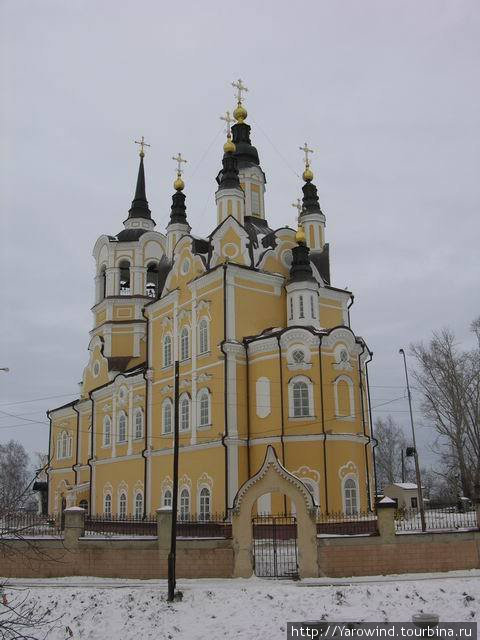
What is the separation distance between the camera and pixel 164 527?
18.6 metres

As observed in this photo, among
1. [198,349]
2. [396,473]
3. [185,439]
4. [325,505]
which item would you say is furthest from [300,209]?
[396,473]

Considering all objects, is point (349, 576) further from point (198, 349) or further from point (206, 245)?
point (206, 245)

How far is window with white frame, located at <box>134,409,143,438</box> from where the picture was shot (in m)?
35.3

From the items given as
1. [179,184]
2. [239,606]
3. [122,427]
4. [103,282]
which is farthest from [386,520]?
[103,282]

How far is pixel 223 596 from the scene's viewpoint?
1584cm

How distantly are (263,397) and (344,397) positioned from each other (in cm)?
344

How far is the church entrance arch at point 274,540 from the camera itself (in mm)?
17797

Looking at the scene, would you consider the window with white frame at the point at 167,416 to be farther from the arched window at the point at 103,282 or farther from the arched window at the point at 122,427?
the arched window at the point at 103,282

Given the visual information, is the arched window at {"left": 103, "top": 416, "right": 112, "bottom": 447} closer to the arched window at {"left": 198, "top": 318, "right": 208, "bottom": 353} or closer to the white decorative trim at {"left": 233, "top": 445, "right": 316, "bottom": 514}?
the arched window at {"left": 198, "top": 318, "right": 208, "bottom": 353}

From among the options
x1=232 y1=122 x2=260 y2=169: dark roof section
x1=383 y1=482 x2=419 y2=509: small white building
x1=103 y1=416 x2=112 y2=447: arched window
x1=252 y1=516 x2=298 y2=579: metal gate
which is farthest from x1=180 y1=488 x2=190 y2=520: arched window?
x1=232 y1=122 x2=260 y2=169: dark roof section

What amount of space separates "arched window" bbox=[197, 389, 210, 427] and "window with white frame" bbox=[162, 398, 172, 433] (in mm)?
2930

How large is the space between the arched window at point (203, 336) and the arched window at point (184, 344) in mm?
1244

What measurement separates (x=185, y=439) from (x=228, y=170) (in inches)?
534

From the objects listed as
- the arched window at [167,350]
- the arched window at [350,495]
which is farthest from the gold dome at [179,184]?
the arched window at [350,495]
